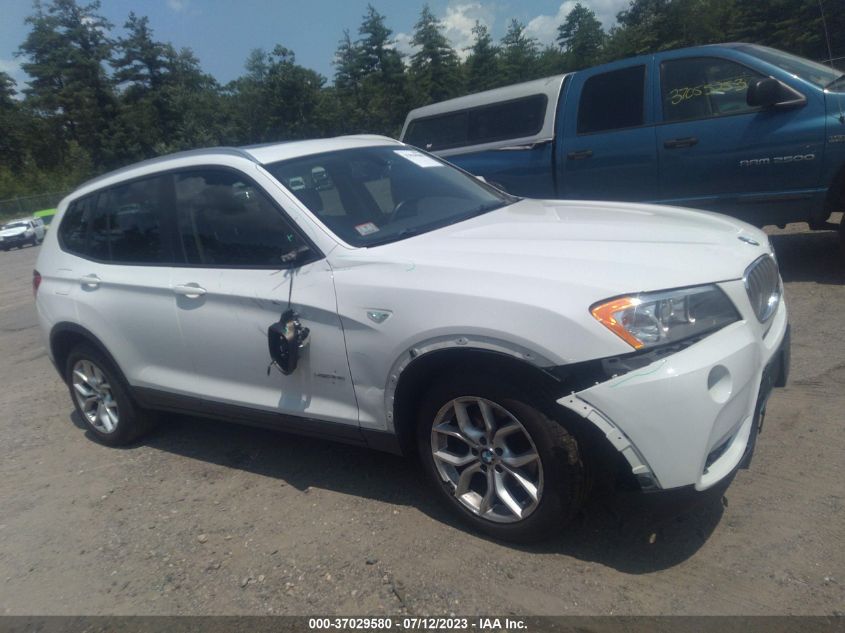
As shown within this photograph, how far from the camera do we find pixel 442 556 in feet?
10.3

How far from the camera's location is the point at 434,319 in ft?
9.80

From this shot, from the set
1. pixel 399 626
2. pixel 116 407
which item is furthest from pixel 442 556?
pixel 116 407

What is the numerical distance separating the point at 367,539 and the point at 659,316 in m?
1.69

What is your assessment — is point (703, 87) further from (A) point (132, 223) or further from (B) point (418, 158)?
(A) point (132, 223)

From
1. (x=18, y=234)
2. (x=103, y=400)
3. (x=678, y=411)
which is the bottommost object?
(x=18, y=234)

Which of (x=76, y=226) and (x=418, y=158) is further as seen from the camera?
(x=76, y=226)

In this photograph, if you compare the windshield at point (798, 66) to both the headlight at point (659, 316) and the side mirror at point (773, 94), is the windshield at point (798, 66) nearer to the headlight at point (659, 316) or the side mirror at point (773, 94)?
the side mirror at point (773, 94)

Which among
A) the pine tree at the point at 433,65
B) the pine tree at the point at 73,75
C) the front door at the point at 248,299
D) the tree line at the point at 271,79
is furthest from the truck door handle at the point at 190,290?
the pine tree at the point at 73,75

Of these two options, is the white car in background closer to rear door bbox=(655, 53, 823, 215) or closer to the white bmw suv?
the white bmw suv

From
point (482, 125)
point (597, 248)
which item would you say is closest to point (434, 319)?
point (597, 248)

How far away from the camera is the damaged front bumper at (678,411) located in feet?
8.45

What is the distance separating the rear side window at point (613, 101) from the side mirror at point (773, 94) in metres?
1.13

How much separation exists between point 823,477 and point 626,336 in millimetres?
1486

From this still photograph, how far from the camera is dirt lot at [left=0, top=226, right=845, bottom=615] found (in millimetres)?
2795
